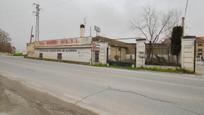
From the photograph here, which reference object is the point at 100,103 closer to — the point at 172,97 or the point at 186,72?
the point at 172,97

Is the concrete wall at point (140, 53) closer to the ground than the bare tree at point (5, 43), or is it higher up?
closer to the ground

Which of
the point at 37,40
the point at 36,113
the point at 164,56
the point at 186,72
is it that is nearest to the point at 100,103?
the point at 36,113

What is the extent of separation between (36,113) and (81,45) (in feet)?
86.8

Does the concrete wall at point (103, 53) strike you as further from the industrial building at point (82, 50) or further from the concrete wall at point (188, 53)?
the concrete wall at point (188, 53)

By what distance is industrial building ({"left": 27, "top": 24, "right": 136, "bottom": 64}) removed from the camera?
26422mm

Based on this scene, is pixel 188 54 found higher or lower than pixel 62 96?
higher

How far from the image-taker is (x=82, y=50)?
30828 mm

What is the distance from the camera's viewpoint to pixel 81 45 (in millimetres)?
30984

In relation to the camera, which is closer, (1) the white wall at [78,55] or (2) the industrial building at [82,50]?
(2) the industrial building at [82,50]

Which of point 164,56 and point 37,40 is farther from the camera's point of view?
point 37,40

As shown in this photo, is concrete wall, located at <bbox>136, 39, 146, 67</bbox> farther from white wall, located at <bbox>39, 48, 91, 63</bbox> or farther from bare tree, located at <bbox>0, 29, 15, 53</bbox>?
bare tree, located at <bbox>0, 29, 15, 53</bbox>

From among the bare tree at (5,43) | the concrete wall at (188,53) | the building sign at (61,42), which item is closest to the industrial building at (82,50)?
the building sign at (61,42)

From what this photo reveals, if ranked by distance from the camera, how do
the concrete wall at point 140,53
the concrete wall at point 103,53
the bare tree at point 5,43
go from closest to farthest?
the concrete wall at point 140,53, the concrete wall at point 103,53, the bare tree at point 5,43

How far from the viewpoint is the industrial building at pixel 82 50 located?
26422mm
